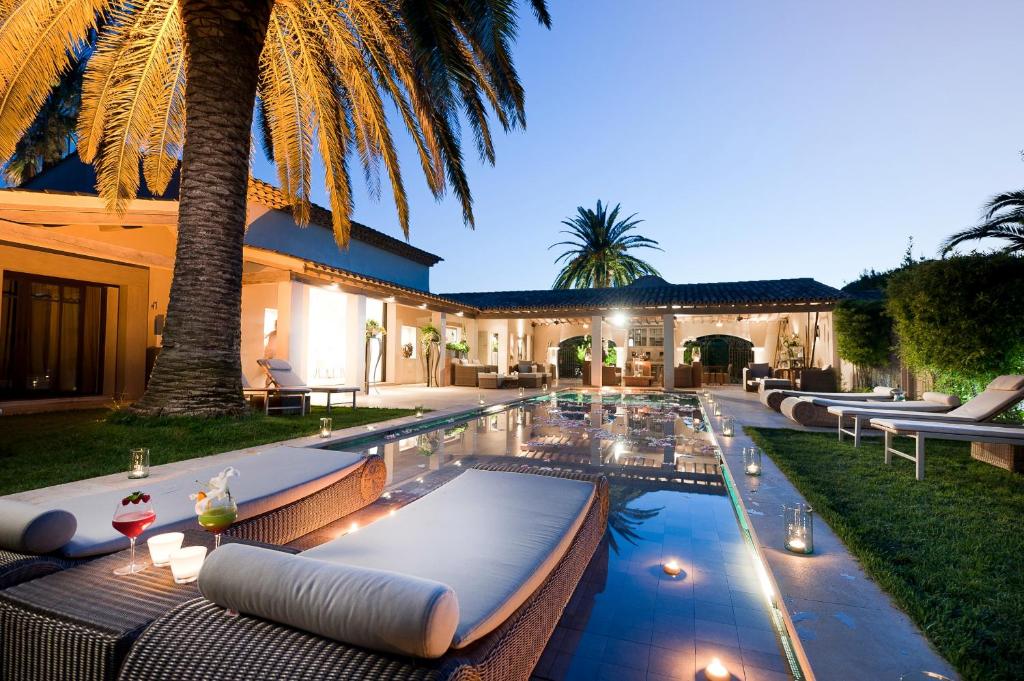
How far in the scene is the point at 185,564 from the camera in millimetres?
1660

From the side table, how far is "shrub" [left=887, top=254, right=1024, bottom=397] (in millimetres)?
9563

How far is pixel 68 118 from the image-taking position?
1476 centimetres

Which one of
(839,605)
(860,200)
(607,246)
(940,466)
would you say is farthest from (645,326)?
(839,605)

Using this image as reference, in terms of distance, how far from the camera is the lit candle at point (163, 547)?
5.73 feet

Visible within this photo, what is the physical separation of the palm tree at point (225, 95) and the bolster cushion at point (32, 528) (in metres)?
4.69

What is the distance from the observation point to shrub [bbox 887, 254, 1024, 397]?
6738mm

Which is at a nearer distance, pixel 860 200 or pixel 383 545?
pixel 383 545

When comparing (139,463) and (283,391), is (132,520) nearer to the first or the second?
(139,463)

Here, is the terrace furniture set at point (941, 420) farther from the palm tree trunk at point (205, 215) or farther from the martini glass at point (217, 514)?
the palm tree trunk at point (205, 215)

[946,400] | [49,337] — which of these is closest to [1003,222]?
[946,400]

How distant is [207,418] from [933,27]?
14.0 m

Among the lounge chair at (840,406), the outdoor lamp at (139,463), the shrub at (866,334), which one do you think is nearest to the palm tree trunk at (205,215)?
the outdoor lamp at (139,463)

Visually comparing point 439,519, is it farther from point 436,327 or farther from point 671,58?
point 671,58

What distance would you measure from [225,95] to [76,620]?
21.1 ft
